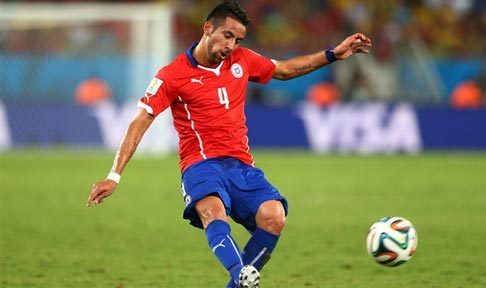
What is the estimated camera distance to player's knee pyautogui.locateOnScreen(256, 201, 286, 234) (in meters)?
6.89

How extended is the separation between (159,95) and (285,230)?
525cm

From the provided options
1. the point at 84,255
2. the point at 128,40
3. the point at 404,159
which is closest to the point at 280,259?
the point at 84,255

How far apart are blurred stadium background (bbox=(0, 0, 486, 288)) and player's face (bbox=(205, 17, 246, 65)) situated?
4.99m

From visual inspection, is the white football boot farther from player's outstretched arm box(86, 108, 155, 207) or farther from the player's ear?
the player's ear

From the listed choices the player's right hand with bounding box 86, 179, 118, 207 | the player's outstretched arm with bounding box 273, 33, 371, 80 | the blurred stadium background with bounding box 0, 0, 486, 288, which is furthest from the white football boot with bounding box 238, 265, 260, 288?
the blurred stadium background with bounding box 0, 0, 486, 288

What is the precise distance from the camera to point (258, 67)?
7535 millimetres

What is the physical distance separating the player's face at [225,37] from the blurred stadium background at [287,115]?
A: 16.4 ft

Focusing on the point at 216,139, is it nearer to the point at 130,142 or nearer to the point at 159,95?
the point at 159,95

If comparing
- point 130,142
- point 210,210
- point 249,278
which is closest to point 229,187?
point 210,210

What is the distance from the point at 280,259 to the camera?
9.58 metres

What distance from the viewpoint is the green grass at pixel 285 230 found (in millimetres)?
8516

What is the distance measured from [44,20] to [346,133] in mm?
7259

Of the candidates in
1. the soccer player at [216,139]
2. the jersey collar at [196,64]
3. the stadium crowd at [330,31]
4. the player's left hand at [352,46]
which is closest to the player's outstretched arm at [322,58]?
the player's left hand at [352,46]

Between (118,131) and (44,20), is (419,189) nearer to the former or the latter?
(118,131)
